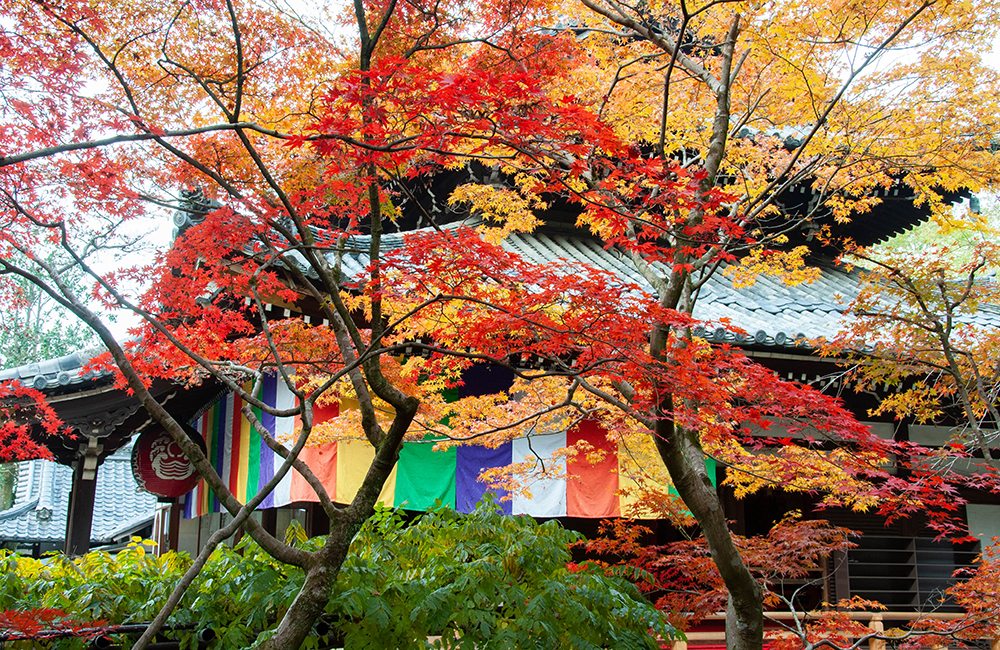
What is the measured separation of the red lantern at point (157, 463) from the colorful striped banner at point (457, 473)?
1.73 meters

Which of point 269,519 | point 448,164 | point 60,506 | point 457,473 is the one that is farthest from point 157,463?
point 60,506

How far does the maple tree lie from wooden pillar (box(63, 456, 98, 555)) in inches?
94.9

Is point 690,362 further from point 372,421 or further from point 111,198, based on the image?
point 111,198

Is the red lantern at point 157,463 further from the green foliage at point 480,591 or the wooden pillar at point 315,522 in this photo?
the green foliage at point 480,591

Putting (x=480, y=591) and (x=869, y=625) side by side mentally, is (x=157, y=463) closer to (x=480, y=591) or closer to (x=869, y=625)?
(x=480, y=591)

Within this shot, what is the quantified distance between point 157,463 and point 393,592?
715 cm

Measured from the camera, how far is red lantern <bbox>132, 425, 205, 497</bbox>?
10079mm

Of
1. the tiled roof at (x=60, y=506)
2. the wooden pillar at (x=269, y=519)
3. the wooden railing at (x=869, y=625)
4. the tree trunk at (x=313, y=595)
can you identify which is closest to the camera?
the tree trunk at (x=313, y=595)

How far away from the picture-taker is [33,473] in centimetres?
1881

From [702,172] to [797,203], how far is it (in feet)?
24.3

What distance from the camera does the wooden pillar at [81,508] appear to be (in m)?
8.14

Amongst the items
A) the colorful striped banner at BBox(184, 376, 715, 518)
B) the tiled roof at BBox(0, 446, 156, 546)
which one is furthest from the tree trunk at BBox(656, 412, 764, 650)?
the tiled roof at BBox(0, 446, 156, 546)

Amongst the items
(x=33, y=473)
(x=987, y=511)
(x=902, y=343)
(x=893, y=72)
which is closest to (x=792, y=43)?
(x=893, y=72)

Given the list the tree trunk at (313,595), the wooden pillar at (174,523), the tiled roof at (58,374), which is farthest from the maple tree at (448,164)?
the wooden pillar at (174,523)
